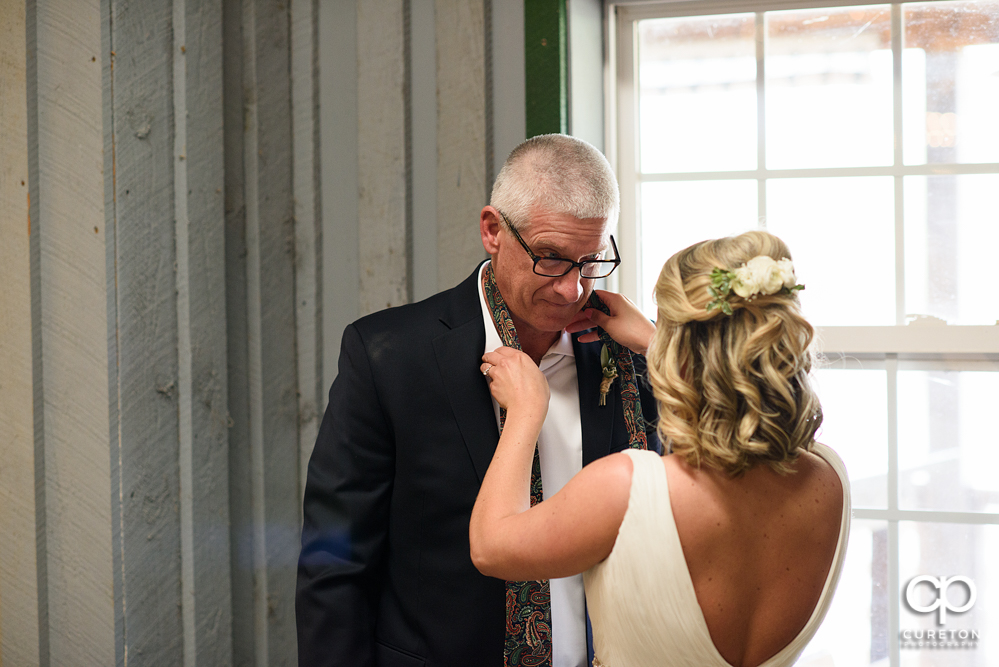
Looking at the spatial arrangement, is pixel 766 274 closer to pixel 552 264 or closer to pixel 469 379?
pixel 552 264

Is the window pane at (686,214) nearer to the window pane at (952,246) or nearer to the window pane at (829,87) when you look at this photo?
the window pane at (829,87)

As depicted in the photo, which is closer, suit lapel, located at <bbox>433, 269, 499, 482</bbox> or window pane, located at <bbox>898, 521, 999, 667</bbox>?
suit lapel, located at <bbox>433, 269, 499, 482</bbox>

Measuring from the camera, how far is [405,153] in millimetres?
2268

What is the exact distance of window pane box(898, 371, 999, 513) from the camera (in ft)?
7.60

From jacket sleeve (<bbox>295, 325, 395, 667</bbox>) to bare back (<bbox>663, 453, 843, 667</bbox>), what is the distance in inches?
26.1

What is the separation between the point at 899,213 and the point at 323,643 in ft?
6.97

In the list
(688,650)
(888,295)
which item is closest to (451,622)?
(688,650)

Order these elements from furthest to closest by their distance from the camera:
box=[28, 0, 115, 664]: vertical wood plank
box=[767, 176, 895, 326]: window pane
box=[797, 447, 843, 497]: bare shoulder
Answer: box=[767, 176, 895, 326]: window pane → box=[28, 0, 115, 664]: vertical wood plank → box=[797, 447, 843, 497]: bare shoulder

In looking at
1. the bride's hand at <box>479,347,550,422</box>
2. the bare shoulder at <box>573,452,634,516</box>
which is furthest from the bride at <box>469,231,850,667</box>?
the bride's hand at <box>479,347,550,422</box>

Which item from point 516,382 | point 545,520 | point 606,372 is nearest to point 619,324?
point 606,372

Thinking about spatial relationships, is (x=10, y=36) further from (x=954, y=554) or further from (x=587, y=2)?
(x=954, y=554)

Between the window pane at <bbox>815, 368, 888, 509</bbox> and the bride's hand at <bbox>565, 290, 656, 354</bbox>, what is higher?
the bride's hand at <bbox>565, 290, 656, 354</bbox>

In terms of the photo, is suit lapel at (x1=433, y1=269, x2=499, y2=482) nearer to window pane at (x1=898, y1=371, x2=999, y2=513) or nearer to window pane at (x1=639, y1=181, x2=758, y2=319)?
window pane at (x1=639, y1=181, x2=758, y2=319)

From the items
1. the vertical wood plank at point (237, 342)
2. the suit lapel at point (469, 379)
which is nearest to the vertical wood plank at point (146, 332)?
the vertical wood plank at point (237, 342)
